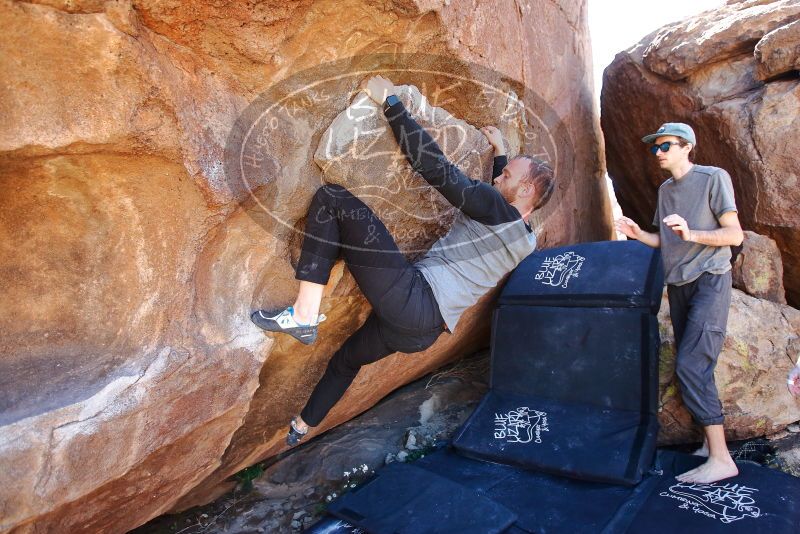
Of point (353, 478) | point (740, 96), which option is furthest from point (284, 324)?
point (740, 96)

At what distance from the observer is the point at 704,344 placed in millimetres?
2600

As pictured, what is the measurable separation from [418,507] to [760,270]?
2.50 meters

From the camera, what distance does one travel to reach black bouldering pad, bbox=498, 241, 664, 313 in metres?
3.05

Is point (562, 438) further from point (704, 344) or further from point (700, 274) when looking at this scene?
point (700, 274)

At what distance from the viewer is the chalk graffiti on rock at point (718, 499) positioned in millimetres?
2227

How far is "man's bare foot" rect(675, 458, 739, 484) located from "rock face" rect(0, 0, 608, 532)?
1785 mm

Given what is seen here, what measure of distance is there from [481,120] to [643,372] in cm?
158

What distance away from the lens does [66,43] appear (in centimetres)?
155

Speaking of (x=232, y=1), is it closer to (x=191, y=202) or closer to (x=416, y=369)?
(x=191, y=202)

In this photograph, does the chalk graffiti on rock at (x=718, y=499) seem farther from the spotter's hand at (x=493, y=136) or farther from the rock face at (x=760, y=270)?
the spotter's hand at (x=493, y=136)

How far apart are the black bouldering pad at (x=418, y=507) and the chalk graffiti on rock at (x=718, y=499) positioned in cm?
76

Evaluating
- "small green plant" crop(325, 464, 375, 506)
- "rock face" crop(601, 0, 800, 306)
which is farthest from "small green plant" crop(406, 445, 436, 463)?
"rock face" crop(601, 0, 800, 306)

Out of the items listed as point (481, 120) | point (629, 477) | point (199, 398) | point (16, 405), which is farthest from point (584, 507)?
point (16, 405)

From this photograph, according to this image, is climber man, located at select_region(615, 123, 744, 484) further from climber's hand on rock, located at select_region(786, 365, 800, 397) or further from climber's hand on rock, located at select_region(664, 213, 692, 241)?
climber's hand on rock, located at select_region(786, 365, 800, 397)
